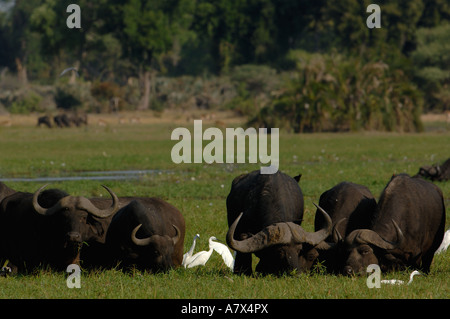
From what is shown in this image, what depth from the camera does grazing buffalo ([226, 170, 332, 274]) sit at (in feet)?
28.3

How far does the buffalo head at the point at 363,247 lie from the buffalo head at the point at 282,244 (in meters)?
0.30

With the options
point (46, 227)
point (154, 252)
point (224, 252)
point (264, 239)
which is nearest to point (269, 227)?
point (264, 239)

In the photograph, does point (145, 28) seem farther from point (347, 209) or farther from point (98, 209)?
point (98, 209)

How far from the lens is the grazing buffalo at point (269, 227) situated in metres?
8.64

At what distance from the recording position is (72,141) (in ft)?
117

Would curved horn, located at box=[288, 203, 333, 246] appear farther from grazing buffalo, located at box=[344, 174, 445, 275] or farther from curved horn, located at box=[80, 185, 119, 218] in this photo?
curved horn, located at box=[80, 185, 119, 218]

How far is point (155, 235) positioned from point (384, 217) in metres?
2.63

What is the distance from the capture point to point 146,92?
6962 cm

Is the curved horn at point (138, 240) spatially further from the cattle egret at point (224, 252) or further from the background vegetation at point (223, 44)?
the background vegetation at point (223, 44)

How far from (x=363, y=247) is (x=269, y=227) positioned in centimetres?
104

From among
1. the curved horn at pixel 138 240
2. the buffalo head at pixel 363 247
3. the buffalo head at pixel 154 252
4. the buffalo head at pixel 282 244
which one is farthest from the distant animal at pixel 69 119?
the buffalo head at pixel 363 247

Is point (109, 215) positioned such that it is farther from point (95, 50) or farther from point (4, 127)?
point (95, 50)
